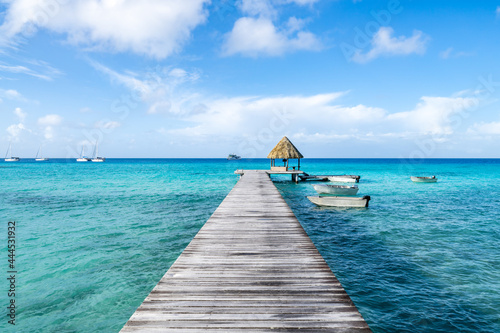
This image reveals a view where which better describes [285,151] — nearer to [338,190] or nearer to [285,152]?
[285,152]

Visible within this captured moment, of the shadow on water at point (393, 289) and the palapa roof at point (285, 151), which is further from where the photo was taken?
the palapa roof at point (285, 151)

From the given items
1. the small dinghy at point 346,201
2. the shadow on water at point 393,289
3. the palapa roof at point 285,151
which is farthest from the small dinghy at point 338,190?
the shadow on water at point 393,289

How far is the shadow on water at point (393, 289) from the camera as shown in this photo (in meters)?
5.68

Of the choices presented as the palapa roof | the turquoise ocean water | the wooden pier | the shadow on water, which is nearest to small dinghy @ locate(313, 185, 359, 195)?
the turquoise ocean water

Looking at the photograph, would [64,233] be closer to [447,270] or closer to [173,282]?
[173,282]

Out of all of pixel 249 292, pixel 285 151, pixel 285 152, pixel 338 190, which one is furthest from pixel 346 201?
pixel 285 151

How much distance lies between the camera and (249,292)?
13.5 feet

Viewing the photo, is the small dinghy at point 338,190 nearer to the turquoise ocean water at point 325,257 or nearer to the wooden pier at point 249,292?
the turquoise ocean water at point 325,257

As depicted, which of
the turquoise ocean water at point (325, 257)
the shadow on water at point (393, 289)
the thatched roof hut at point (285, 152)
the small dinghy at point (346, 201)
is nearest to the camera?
the shadow on water at point (393, 289)

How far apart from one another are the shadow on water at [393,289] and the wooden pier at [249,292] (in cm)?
209

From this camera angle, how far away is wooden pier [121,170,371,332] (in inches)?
130

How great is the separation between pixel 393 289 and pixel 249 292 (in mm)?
4968

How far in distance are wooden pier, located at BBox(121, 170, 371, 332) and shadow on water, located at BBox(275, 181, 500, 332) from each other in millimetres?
2093

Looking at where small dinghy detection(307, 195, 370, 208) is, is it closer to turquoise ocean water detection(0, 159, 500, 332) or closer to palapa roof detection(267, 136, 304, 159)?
turquoise ocean water detection(0, 159, 500, 332)
